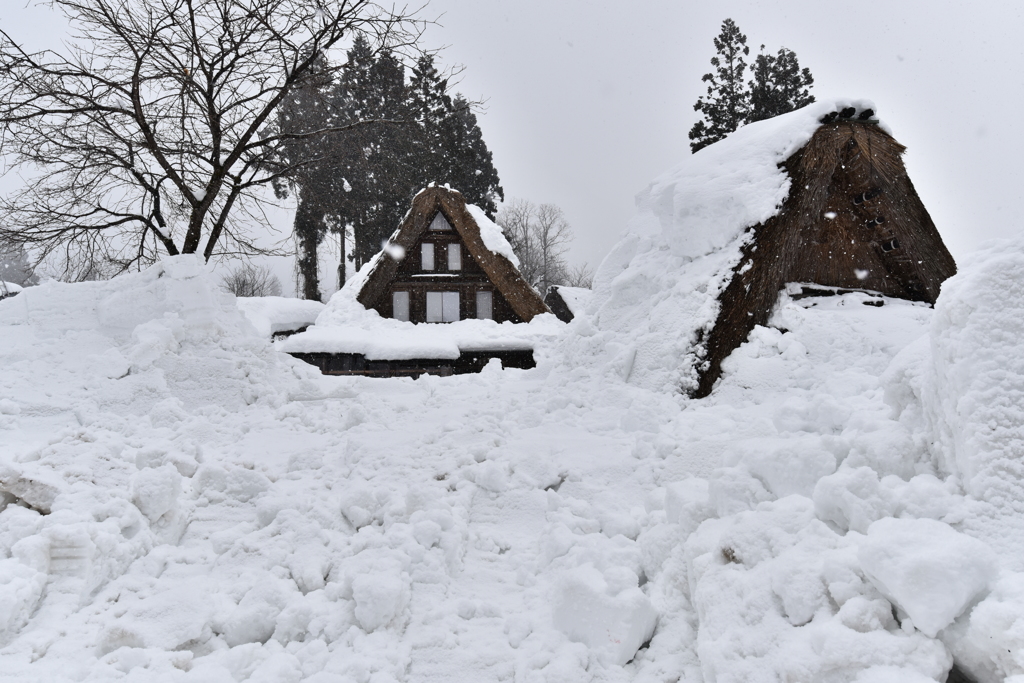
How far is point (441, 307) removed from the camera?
16469 mm

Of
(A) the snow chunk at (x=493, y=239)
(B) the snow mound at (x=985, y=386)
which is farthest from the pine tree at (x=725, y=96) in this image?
(B) the snow mound at (x=985, y=386)

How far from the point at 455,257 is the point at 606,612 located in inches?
586

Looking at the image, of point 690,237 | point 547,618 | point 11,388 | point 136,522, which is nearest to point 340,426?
point 136,522

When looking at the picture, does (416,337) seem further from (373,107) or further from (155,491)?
(155,491)

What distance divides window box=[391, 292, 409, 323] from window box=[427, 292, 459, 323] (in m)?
0.66

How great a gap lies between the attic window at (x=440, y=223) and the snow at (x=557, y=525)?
12.1 metres

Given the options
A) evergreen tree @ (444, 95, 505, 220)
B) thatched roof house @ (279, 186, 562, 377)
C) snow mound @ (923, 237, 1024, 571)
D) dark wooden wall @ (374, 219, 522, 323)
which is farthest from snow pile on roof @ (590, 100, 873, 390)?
evergreen tree @ (444, 95, 505, 220)

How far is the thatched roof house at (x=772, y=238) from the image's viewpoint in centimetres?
535

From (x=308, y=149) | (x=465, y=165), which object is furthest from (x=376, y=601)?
(x=465, y=165)

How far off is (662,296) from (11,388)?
234 inches

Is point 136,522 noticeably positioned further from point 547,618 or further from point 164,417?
point 547,618

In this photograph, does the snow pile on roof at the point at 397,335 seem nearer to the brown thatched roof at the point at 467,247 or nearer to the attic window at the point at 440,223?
the brown thatched roof at the point at 467,247

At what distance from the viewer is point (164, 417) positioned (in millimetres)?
4570

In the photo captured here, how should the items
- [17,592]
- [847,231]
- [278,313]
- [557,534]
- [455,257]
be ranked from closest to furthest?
[17,592]
[557,534]
[847,231]
[278,313]
[455,257]
